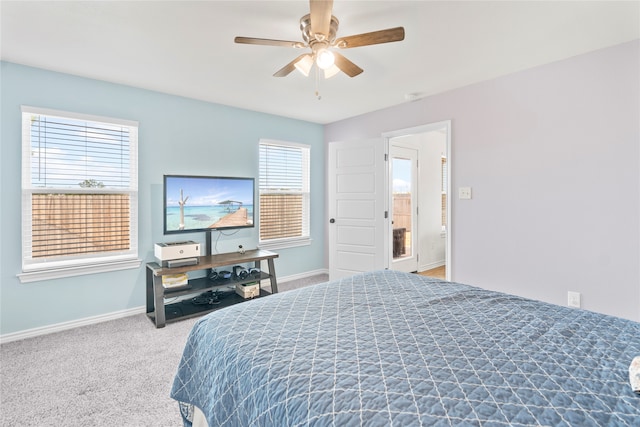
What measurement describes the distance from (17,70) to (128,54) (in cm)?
104

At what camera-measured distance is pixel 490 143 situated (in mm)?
3092

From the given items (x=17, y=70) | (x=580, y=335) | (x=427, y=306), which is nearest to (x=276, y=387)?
(x=427, y=306)

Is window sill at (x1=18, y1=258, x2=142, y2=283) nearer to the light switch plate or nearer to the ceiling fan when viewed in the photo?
the ceiling fan

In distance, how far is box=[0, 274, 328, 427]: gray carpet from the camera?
5.76 ft

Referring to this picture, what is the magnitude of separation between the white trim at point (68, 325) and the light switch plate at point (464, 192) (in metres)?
3.61

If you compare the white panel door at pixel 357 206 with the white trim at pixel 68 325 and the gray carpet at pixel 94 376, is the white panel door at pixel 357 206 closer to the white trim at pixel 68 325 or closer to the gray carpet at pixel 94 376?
the gray carpet at pixel 94 376

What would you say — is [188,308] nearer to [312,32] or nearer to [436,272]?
[312,32]

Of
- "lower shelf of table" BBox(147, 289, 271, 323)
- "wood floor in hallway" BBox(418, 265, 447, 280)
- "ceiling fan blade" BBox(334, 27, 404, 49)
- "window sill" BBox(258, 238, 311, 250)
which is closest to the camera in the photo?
"ceiling fan blade" BBox(334, 27, 404, 49)

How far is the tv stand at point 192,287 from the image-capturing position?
294cm

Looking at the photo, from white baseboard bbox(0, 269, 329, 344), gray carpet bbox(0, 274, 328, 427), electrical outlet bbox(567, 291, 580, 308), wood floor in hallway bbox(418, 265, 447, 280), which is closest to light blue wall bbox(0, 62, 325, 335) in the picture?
white baseboard bbox(0, 269, 329, 344)

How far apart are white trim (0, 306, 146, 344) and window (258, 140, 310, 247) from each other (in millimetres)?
1674

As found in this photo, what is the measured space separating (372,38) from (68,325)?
3.54m

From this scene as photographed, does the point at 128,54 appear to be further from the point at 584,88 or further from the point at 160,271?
the point at 584,88

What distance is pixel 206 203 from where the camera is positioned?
3.52m
